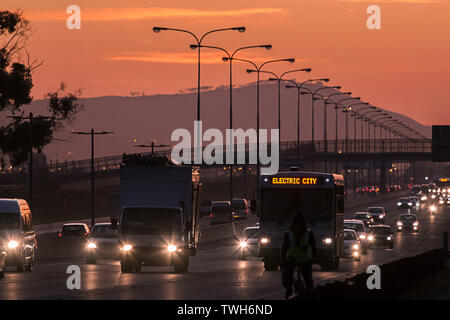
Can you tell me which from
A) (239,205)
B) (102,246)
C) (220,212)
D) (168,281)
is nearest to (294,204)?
(168,281)

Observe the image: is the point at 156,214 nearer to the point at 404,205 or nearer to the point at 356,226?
the point at 356,226

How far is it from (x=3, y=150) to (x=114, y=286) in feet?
194

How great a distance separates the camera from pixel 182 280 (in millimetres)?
30766

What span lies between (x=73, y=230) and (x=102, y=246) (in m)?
26.8

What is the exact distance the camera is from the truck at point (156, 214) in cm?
3394

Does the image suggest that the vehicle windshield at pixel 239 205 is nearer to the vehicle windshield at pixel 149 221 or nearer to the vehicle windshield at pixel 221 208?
the vehicle windshield at pixel 221 208

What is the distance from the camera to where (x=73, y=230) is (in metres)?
70.0

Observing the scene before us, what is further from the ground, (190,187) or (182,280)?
(190,187)

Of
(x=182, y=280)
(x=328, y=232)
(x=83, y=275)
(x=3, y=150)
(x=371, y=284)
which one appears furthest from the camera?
(x=3, y=150)

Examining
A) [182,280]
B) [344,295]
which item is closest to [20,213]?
[182,280]

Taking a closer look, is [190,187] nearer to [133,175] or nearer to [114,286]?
[133,175]

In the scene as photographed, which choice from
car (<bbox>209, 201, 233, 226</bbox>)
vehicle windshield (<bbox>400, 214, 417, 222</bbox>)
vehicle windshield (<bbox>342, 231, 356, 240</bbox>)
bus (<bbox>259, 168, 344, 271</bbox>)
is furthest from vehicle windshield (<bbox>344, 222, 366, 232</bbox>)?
car (<bbox>209, 201, 233, 226</bbox>)

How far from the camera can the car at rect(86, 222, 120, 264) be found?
42750 mm
